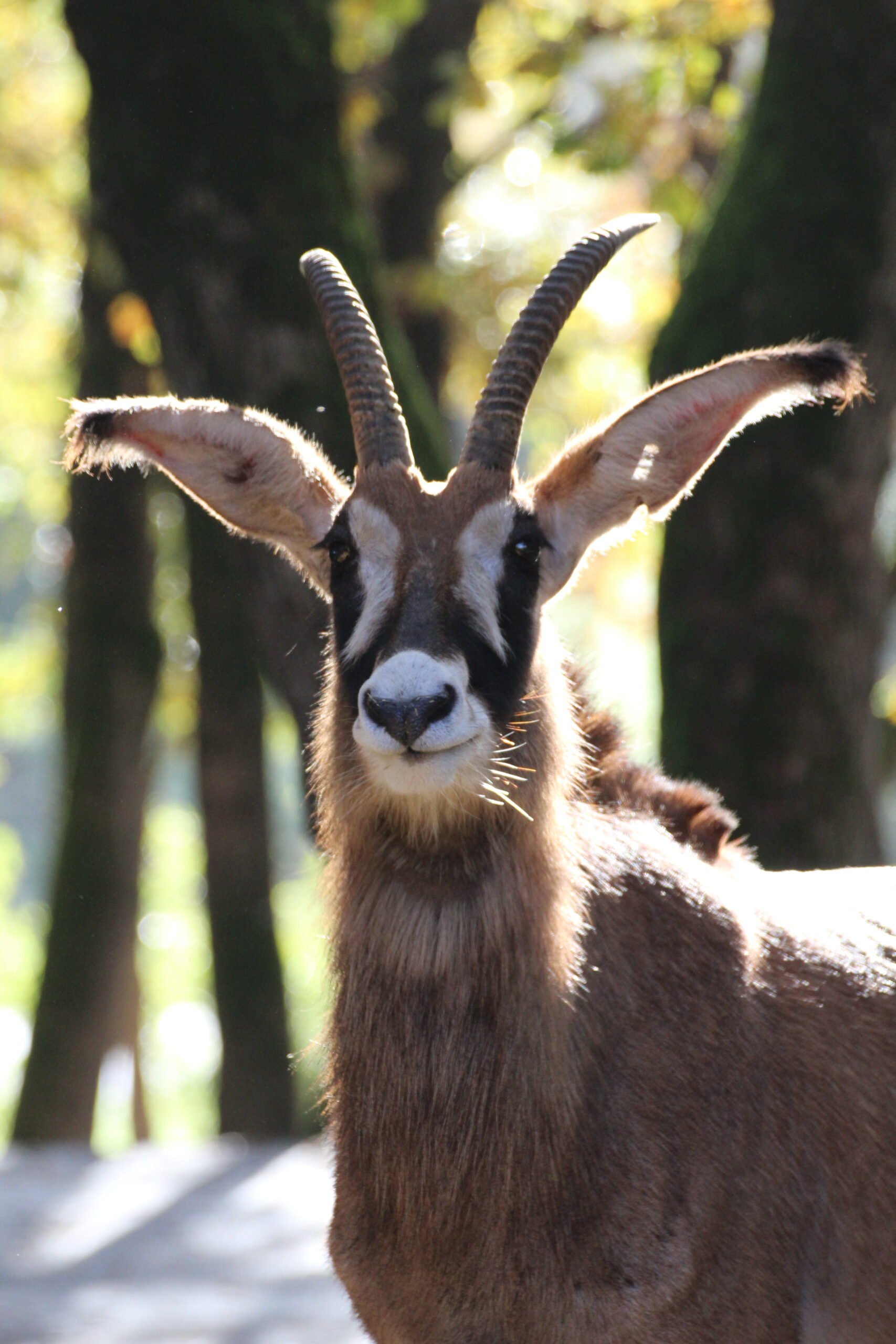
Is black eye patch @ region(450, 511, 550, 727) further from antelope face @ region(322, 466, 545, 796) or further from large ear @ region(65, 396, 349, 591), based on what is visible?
large ear @ region(65, 396, 349, 591)

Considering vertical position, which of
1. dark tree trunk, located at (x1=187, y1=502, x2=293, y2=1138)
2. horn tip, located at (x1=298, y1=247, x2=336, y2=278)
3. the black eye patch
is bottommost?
dark tree trunk, located at (x1=187, y1=502, x2=293, y2=1138)

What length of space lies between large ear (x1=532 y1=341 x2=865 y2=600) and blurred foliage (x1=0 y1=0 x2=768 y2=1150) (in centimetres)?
49

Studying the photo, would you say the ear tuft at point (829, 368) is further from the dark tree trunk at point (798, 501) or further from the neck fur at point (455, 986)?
the dark tree trunk at point (798, 501)

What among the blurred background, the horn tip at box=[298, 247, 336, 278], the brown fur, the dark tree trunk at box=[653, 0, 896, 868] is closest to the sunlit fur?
the brown fur

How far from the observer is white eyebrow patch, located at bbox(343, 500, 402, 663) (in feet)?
12.5

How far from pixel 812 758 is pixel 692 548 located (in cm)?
104

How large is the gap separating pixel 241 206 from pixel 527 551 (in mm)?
2969

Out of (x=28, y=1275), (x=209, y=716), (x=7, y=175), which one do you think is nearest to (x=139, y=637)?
(x=209, y=716)

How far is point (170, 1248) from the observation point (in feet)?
24.4

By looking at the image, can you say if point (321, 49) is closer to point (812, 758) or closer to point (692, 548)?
point (692, 548)

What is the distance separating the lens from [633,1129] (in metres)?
3.65

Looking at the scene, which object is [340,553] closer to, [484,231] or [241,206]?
[241,206]

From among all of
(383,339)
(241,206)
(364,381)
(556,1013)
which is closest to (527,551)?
(364,381)

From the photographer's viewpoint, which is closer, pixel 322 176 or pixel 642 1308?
pixel 642 1308
